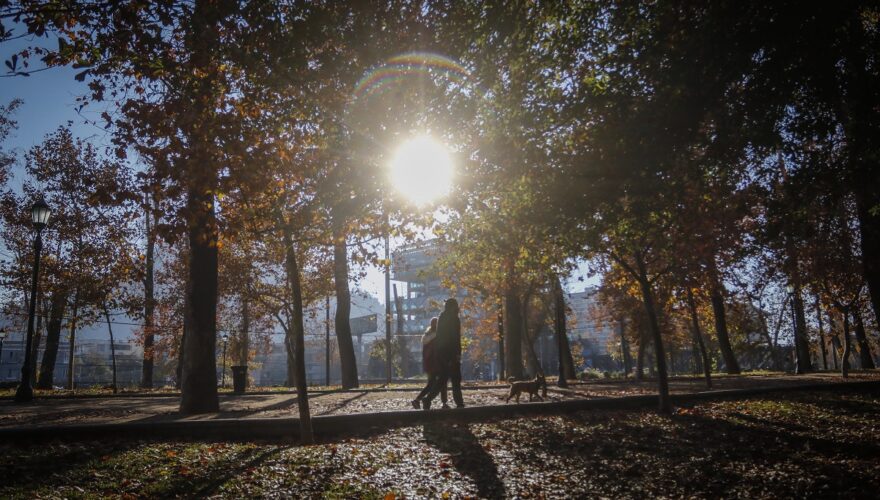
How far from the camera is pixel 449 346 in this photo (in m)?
10.5

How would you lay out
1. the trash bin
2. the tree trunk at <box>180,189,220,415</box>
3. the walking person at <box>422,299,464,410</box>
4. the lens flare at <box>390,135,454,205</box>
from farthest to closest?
the trash bin < the tree trunk at <box>180,189,220,415</box> < the walking person at <box>422,299,464,410</box> < the lens flare at <box>390,135,454,205</box>

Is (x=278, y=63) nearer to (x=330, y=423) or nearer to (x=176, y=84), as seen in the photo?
(x=176, y=84)

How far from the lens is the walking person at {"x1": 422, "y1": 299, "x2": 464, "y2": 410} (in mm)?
10547

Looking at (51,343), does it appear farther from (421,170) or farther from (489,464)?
(489,464)

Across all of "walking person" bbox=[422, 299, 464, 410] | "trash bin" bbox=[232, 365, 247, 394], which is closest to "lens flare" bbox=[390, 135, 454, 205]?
"walking person" bbox=[422, 299, 464, 410]

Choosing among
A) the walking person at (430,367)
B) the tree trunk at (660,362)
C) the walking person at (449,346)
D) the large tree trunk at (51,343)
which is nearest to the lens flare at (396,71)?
the walking person at (449,346)

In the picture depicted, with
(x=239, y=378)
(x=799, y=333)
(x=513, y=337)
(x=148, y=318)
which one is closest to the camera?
(x=239, y=378)

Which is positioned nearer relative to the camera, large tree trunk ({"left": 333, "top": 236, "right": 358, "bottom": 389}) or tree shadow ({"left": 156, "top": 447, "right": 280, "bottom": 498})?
tree shadow ({"left": 156, "top": 447, "right": 280, "bottom": 498})

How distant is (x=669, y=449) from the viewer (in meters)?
6.98

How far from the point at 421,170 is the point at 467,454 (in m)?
4.99

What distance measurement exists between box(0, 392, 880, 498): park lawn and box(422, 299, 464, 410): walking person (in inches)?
73.9

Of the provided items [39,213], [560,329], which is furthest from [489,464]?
[560,329]

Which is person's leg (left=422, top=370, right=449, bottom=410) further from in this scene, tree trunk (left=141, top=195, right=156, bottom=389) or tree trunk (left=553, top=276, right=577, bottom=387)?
tree trunk (left=141, top=195, right=156, bottom=389)

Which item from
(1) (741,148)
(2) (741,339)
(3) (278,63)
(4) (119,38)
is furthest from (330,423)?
(2) (741,339)
